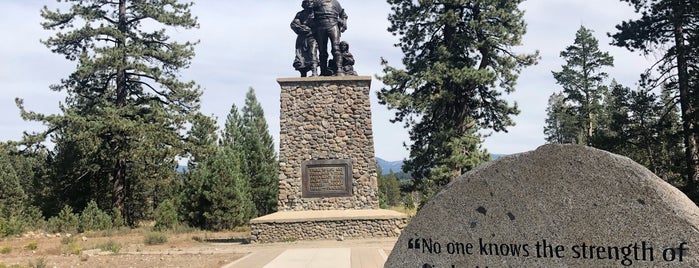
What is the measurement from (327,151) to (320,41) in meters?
3.61

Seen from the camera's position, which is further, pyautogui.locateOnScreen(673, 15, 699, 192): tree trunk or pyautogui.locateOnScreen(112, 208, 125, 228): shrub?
pyautogui.locateOnScreen(112, 208, 125, 228): shrub

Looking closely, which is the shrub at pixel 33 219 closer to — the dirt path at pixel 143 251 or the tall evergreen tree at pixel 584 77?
the dirt path at pixel 143 251

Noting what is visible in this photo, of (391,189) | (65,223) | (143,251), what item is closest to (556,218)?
(143,251)

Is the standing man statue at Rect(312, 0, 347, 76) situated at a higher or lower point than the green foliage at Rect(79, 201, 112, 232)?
higher

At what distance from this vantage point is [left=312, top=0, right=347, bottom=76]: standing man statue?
15.8 m

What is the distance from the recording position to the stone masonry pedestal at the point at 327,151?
1448cm

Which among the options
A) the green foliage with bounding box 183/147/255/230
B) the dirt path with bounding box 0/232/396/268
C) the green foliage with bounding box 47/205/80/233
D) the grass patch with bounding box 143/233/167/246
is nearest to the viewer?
the dirt path with bounding box 0/232/396/268

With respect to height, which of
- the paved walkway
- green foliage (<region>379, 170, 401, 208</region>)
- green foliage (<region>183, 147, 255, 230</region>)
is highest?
green foliage (<region>183, 147, 255, 230</region>)

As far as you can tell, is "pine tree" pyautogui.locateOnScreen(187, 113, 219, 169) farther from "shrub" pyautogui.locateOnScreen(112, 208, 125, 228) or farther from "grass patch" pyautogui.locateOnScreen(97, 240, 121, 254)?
"grass patch" pyautogui.locateOnScreen(97, 240, 121, 254)

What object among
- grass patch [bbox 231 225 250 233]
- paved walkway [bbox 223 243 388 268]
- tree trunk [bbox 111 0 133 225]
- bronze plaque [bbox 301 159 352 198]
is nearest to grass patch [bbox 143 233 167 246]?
grass patch [bbox 231 225 250 233]

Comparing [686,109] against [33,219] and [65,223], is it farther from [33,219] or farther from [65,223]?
[33,219]

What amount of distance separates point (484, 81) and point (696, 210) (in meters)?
16.0

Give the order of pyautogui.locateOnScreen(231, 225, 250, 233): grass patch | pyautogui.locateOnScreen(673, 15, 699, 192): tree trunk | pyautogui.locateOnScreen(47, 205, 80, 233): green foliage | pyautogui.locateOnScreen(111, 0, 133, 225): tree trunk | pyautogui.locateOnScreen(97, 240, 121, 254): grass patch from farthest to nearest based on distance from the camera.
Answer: pyautogui.locateOnScreen(111, 0, 133, 225): tree trunk → pyautogui.locateOnScreen(231, 225, 250, 233): grass patch → pyautogui.locateOnScreen(47, 205, 80, 233): green foliage → pyautogui.locateOnScreen(673, 15, 699, 192): tree trunk → pyautogui.locateOnScreen(97, 240, 121, 254): grass patch

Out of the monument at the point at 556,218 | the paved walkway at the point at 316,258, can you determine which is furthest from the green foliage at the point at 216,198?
the monument at the point at 556,218
